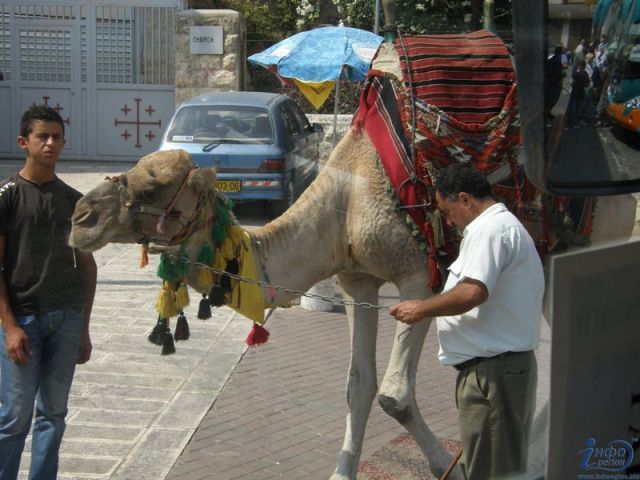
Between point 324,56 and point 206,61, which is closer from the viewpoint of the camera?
point 324,56

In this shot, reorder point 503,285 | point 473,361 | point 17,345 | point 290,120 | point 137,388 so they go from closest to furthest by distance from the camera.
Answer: point 503,285 → point 473,361 → point 17,345 → point 137,388 → point 290,120

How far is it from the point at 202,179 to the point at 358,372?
1.57 meters

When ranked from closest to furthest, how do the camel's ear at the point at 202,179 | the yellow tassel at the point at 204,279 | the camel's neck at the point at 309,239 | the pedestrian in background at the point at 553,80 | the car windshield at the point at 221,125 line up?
the pedestrian in background at the point at 553,80 → the camel's ear at the point at 202,179 → the yellow tassel at the point at 204,279 → the camel's neck at the point at 309,239 → the car windshield at the point at 221,125

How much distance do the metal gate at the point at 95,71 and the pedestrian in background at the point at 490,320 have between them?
15.5 metres

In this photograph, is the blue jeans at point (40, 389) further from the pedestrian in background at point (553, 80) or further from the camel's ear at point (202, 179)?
the pedestrian in background at point (553, 80)

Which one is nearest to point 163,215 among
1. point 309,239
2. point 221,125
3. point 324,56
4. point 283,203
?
point 309,239

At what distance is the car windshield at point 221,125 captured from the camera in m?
13.6

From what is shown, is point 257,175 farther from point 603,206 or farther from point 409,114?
point 603,206

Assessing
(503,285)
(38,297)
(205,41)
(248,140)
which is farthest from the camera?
(205,41)

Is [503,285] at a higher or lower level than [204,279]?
higher

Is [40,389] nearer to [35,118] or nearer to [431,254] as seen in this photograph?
[35,118]

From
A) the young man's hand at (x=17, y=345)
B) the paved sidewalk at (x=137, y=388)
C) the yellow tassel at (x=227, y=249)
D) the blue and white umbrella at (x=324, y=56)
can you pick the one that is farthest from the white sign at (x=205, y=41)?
the young man's hand at (x=17, y=345)

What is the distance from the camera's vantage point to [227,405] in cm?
681

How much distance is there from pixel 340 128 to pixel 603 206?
9.25 m
